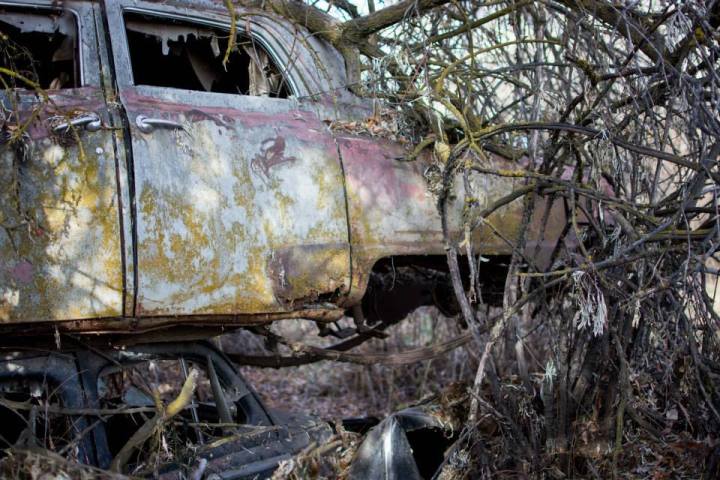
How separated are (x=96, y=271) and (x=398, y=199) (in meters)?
1.47

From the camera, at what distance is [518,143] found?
5.34m

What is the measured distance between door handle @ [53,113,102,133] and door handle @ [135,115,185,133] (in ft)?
0.53

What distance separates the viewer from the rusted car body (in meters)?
3.15

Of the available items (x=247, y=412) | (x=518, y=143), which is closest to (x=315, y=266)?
(x=247, y=412)

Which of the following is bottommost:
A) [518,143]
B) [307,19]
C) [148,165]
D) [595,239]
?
[595,239]

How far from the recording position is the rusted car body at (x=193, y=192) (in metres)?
3.15

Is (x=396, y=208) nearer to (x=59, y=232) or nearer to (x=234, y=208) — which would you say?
(x=234, y=208)

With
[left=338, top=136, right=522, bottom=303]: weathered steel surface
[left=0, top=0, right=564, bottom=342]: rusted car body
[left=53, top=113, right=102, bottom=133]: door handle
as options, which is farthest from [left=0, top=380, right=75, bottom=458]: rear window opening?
[left=338, top=136, right=522, bottom=303]: weathered steel surface

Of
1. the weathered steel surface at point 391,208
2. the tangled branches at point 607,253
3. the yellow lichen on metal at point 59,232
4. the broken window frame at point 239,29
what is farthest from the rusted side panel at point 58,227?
the tangled branches at point 607,253

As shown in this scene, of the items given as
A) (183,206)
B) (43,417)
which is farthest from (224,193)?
(43,417)

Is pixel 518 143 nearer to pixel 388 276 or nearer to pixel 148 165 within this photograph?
pixel 388 276

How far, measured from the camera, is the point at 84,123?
3260 millimetres

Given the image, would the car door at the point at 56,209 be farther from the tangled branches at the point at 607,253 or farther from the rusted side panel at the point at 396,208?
the tangled branches at the point at 607,253

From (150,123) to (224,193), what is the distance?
0.43 metres
